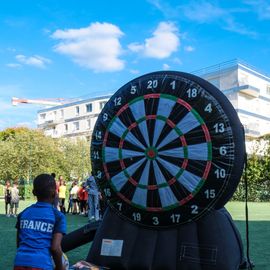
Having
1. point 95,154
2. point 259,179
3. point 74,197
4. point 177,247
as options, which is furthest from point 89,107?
point 177,247

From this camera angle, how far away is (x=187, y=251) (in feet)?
18.7

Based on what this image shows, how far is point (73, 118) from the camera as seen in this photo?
78.1 meters

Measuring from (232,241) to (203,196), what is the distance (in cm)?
68

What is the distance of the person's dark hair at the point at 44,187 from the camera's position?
409 cm

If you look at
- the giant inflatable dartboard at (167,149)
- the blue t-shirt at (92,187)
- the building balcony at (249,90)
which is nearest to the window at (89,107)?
the building balcony at (249,90)

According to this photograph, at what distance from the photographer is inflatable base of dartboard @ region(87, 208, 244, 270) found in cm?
561

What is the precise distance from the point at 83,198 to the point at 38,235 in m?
16.1

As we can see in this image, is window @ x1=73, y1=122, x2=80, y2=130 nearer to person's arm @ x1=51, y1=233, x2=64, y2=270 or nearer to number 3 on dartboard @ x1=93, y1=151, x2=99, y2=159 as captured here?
number 3 on dartboard @ x1=93, y1=151, x2=99, y2=159

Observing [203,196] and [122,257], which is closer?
[203,196]

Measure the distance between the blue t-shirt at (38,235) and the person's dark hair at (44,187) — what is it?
0.09m

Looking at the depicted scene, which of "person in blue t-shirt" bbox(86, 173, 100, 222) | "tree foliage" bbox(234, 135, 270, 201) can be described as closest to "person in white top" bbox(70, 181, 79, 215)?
"person in blue t-shirt" bbox(86, 173, 100, 222)

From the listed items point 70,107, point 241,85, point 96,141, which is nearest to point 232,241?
point 96,141

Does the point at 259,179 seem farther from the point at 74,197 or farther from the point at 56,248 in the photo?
the point at 56,248

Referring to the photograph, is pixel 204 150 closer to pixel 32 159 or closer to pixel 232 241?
pixel 232 241
